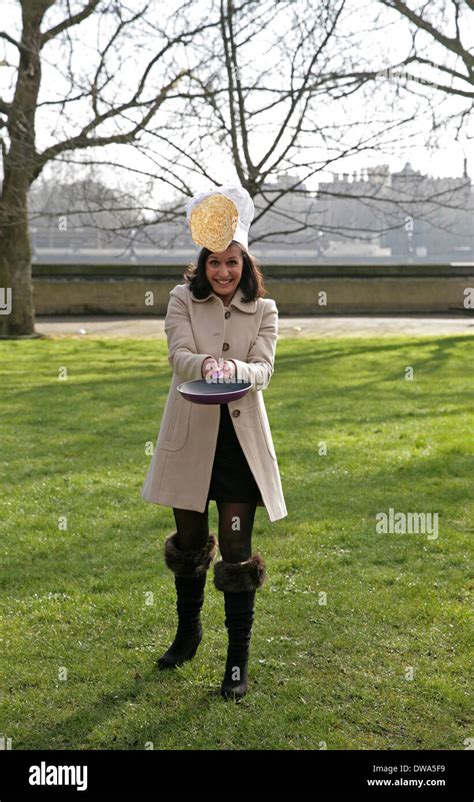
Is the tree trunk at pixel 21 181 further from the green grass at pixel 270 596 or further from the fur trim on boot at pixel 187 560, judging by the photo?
the fur trim on boot at pixel 187 560

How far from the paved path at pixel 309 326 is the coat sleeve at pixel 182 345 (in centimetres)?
1289

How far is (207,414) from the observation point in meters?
3.50

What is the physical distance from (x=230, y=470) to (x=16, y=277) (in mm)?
13767

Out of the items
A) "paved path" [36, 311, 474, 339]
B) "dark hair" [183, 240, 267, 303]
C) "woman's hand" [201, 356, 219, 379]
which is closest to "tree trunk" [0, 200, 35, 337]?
"paved path" [36, 311, 474, 339]

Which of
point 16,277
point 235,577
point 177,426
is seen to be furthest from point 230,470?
point 16,277

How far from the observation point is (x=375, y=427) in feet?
28.3

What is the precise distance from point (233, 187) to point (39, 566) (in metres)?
2.50

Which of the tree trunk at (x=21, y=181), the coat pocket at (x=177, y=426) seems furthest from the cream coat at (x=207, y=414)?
the tree trunk at (x=21, y=181)

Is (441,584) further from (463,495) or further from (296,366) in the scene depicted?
(296,366)

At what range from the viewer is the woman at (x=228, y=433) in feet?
11.4

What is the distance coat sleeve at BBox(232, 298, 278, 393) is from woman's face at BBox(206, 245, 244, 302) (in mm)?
173

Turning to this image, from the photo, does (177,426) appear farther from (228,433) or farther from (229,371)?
(229,371)
